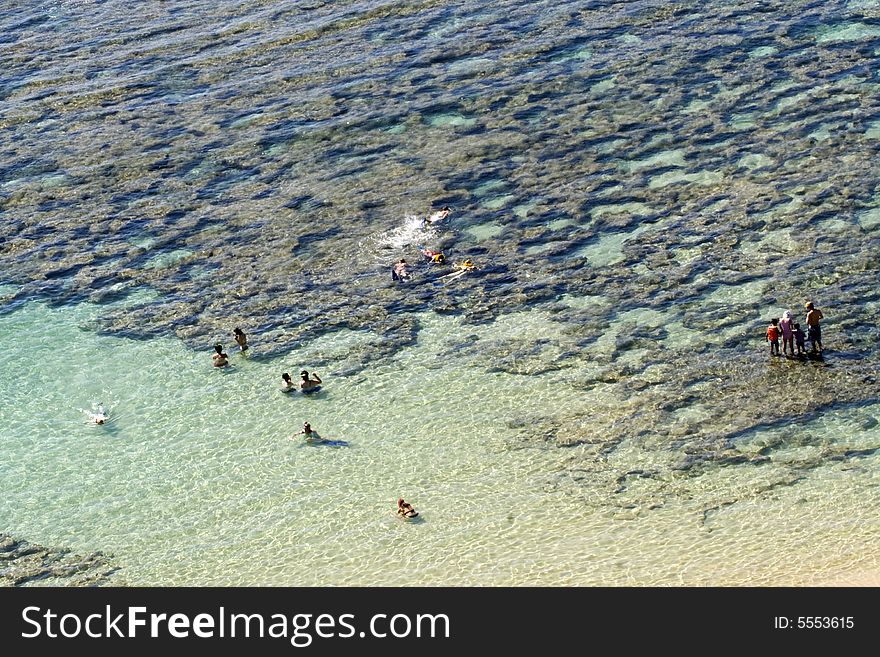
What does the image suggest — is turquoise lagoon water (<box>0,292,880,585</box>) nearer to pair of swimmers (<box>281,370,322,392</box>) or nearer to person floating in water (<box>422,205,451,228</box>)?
pair of swimmers (<box>281,370,322,392</box>)

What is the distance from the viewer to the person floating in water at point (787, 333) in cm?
2791

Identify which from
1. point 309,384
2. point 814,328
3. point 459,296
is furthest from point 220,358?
point 814,328

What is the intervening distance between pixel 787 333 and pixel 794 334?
16 centimetres

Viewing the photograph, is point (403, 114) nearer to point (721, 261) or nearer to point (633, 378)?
point (721, 261)

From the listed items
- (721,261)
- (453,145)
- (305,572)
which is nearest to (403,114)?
(453,145)

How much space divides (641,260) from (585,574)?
1281 cm

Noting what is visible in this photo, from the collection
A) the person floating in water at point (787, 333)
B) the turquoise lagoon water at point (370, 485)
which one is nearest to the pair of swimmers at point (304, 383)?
the turquoise lagoon water at point (370, 485)

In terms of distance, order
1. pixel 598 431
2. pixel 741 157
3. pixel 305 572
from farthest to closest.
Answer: pixel 741 157
pixel 598 431
pixel 305 572

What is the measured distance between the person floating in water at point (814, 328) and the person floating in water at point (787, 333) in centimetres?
45

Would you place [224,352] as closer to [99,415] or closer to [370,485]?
[99,415]

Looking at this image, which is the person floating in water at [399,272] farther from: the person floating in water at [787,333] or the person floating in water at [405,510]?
the person floating in water at [787,333]

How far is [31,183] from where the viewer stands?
43.4m

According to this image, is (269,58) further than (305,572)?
Yes

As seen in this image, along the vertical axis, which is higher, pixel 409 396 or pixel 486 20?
pixel 486 20
